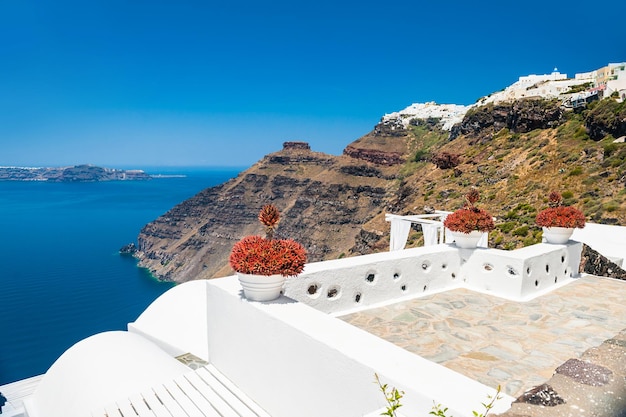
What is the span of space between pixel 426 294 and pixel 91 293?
273 ft

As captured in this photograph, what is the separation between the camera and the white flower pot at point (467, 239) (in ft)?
21.6

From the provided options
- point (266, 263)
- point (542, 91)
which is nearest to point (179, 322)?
point (266, 263)

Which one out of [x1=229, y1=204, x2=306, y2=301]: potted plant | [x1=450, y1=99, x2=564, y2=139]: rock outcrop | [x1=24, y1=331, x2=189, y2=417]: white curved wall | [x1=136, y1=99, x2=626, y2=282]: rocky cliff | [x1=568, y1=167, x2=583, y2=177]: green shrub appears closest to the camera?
[x1=229, y1=204, x2=306, y2=301]: potted plant

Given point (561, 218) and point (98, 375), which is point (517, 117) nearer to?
point (561, 218)

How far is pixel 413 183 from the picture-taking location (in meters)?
52.7

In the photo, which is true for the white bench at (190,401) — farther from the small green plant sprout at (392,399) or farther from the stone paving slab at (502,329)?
the small green plant sprout at (392,399)

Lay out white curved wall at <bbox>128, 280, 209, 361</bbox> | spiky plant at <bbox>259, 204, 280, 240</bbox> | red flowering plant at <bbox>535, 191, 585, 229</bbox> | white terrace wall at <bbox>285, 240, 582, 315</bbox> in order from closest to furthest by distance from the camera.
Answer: spiky plant at <bbox>259, 204, 280, 240</bbox>
white terrace wall at <bbox>285, 240, 582, 315</bbox>
white curved wall at <bbox>128, 280, 209, 361</bbox>
red flowering plant at <bbox>535, 191, 585, 229</bbox>

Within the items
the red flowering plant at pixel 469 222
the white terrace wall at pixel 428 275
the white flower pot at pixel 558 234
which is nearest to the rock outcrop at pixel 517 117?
the white flower pot at pixel 558 234

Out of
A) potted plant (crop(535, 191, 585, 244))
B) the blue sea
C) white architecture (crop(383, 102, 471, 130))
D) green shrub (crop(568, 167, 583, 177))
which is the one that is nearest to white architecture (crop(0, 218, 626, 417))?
potted plant (crop(535, 191, 585, 244))

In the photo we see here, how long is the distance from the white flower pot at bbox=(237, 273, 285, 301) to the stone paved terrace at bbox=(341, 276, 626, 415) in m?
1.39

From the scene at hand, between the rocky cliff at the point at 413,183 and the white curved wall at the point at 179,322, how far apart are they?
1870 cm

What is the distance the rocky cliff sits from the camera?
27.5m

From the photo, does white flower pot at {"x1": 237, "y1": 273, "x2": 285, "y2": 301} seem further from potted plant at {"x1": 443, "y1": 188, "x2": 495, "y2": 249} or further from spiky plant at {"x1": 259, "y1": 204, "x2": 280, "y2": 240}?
potted plant at {"x1": 443, "y1": 188, "x2": 495, "y2": 249}

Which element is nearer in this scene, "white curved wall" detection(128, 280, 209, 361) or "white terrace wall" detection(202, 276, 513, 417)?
"white terrace wall" detection(202, 276, 513, 417)
